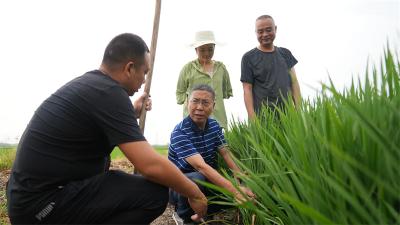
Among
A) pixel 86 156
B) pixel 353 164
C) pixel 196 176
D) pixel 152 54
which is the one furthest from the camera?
pixel 152 54

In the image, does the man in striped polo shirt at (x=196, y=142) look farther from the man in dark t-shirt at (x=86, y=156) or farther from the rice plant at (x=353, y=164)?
the rice plant at (x=353, y=164)

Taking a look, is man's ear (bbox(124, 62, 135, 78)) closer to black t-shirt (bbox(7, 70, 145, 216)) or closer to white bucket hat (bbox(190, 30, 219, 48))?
black t-shirt (bbox(7, 70, 145, 216))

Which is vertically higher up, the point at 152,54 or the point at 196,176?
the point at 152,54

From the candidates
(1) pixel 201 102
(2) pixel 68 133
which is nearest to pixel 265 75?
(1) pixel 201 102

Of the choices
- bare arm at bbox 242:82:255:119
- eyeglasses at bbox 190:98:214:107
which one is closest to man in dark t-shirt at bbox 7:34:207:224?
eyeglasses at bbox 190:98:214:107

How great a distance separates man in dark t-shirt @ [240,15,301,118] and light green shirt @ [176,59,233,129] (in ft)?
0.68

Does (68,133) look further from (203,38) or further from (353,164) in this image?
(203,38)

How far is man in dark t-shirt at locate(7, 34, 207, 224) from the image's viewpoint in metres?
1.95

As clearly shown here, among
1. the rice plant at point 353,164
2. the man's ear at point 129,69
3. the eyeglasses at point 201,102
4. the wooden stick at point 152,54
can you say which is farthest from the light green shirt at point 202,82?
the rice plant at point 353,164

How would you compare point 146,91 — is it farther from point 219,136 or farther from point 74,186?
point 74,186

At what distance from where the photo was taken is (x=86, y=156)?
2088 mm

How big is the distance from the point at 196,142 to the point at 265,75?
113 centimetres

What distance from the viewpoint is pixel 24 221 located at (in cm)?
205

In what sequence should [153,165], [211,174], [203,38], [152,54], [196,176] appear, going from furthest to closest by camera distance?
[203,38]
[152,54]
[196,176]
[211,174]
[153,165]
